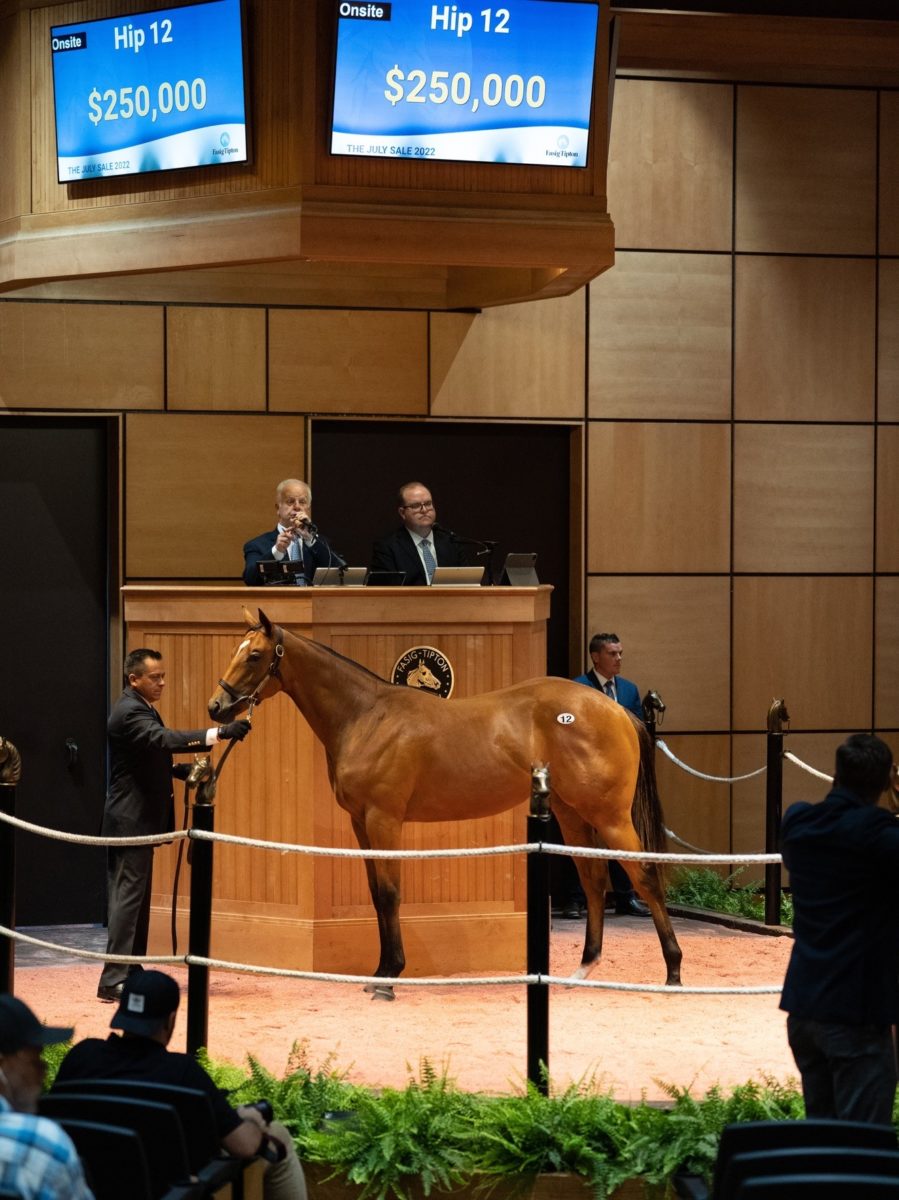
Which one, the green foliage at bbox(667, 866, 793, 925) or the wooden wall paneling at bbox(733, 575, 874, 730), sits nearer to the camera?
the green foliage at bbox(667, 866, 793, 925)

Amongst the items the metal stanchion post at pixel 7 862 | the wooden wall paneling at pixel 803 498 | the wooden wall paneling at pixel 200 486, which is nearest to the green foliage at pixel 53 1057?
the metal stanchion post at pixel 7 862

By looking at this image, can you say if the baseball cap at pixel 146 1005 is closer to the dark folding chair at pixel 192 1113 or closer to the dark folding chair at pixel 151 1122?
the dark folding chair at pixel 192 1113

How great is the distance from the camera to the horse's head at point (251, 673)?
809 centimetres

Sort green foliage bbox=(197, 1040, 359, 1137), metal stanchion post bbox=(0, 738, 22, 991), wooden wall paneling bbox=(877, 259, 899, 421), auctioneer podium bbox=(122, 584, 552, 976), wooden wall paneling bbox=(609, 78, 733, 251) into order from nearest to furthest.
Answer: green foliage bbox=(197, 1040, 359, 1137) → metal stanchion post bbox=(0, 738, 22, 991) → auctioneer podium bbox=(122, 584, 552, 976) → wooden wall paneling bbox=(609, 78, 733, 251) → wooden wall paneling bbox=(877, 259, 899, 421)

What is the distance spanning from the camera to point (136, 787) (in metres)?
8.02

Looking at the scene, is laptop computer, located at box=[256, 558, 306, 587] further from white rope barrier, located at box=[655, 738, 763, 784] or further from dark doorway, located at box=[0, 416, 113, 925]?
white rope barrier, located at box=[655, 738, 763, 784]

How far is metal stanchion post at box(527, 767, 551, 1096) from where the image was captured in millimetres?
6230

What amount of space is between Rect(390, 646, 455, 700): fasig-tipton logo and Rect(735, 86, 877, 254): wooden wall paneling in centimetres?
409

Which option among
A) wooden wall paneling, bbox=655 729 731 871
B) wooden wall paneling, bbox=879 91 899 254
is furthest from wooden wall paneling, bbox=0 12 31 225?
wooden wall paneling, bbox=879 91 899 254

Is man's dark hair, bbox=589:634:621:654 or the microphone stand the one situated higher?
the microphone stand

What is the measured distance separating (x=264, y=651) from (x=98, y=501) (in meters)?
2.94

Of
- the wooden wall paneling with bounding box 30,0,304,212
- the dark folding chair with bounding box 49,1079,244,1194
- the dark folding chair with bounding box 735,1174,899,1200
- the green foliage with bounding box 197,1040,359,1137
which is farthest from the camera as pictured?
the wooden wall paneling with bounding box 30,0,304,212

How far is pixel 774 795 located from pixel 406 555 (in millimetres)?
2503

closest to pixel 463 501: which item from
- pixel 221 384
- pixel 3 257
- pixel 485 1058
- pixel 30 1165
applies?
pixel 221 384
